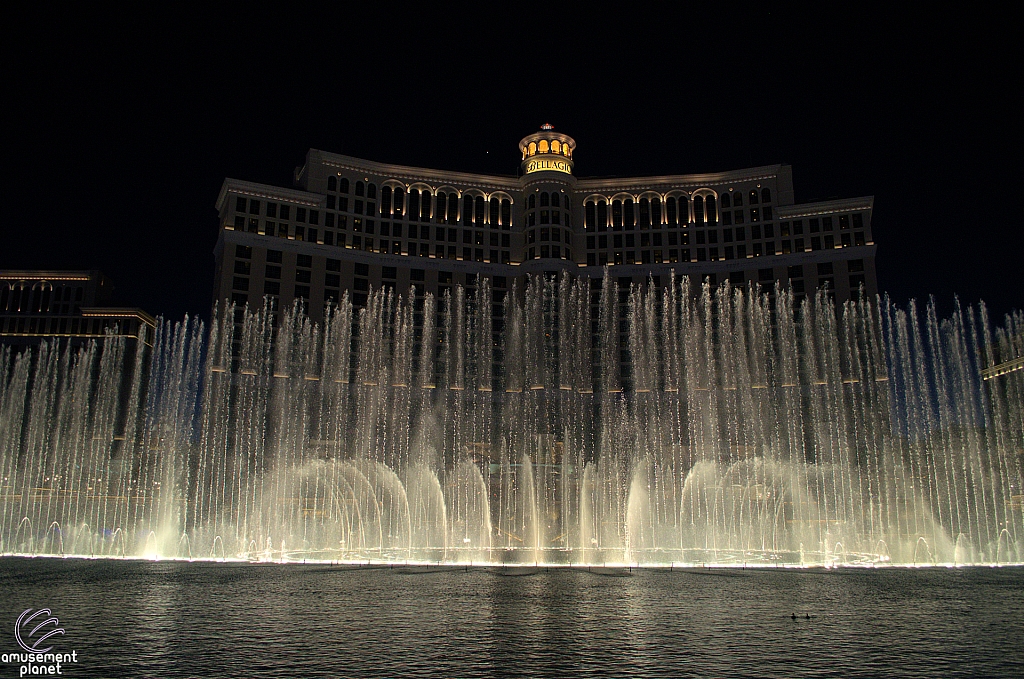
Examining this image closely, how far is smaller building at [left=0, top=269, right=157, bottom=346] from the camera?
10244 cm

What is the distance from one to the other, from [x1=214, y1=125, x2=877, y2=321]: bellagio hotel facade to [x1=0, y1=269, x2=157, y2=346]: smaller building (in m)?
38.6

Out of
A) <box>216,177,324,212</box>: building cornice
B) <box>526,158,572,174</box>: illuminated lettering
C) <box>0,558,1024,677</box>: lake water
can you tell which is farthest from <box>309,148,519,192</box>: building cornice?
<box>0,558,1024,677</box>: lake water

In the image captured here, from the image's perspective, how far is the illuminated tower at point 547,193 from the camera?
77.6 meters

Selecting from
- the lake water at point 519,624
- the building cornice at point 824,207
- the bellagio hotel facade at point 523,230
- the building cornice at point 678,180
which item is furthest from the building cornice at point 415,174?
the lake water at point 519,624

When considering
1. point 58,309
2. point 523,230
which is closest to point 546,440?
point 523,230

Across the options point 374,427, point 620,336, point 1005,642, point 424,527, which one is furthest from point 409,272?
point 1005,642

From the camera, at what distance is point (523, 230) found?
8012 centimetres

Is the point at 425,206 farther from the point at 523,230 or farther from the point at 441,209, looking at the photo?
the point at 523,230

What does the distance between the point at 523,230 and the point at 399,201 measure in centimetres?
1298

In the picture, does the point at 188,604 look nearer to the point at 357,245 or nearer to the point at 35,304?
the point at 357,245

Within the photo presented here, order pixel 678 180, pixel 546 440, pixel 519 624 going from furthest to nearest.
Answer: pixel 678 180, pixel 546 440, pixel 519 624

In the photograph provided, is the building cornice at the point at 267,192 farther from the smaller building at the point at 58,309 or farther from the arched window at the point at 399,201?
the smaller building at the point at 58,309

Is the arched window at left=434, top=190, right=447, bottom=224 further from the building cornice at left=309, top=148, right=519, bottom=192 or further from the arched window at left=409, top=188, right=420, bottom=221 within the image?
the arched window at left=409, top=188, right=420, bottom=221

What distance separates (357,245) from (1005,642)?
69248mm
